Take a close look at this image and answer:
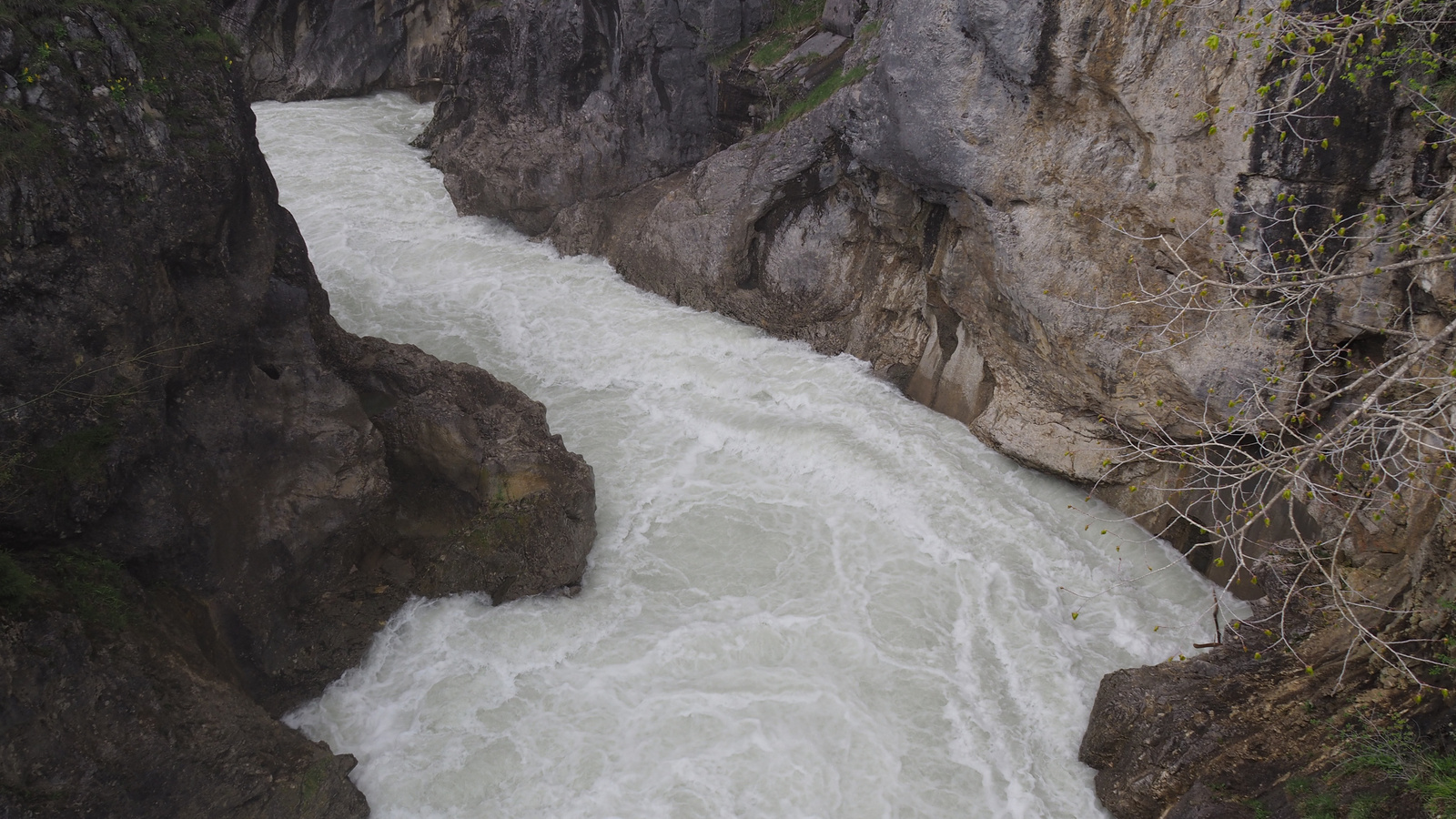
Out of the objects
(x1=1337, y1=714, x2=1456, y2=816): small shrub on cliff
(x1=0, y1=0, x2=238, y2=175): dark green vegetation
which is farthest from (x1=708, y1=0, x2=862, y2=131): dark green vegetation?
(x1=1337, y1=714, x2=1456, y2=816): small shrub on cliff

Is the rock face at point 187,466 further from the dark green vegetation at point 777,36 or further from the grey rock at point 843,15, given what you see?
the grey rock at point 843,15

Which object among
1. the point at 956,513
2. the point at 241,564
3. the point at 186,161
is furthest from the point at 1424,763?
the point at 186,161

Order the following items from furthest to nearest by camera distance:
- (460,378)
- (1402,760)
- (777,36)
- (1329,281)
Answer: (777,36) < (460,378) < (1329,281) < (1402,760)

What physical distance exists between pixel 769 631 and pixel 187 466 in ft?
20.7

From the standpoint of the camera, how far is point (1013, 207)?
11883mm

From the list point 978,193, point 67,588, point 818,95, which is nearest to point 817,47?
point 818,95

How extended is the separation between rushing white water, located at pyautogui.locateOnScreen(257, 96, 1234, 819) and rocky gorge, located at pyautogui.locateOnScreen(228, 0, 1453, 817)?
0.88 meters

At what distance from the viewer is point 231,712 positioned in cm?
807

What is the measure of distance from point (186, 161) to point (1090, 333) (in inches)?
411

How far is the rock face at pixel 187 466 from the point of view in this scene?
741 centimetres

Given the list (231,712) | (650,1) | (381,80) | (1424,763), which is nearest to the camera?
(1424,763)

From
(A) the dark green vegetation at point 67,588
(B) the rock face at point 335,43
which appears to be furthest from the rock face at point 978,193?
(A) the dark green vegetation at point 67,588

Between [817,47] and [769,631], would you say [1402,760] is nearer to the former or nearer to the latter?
[769,631]

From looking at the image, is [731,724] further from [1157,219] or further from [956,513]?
[1157,219]
